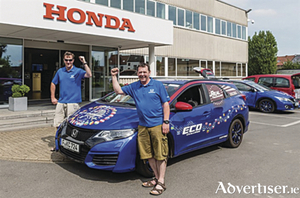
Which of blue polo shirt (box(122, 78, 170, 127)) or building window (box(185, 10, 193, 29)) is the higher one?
building window (box(185, 10, 193, 29))

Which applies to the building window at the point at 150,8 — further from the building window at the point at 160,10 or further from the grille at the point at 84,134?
the grille at the point at 84,134

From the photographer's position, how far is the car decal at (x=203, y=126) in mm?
4430

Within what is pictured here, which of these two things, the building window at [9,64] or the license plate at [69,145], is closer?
the license plate at [69,145]

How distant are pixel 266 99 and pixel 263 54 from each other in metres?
34.5

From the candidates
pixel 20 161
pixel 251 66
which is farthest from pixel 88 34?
pixel 251 66

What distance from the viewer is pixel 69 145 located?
159 inches

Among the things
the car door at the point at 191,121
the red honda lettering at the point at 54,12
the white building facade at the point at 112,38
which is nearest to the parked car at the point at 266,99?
the white building facade at the point at 112,38

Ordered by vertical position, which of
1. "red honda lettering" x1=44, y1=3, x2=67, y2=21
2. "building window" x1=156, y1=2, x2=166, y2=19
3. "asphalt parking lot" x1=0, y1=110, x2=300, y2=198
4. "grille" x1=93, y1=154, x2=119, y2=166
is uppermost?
"building window" x1=156, y1=2, x2=166, y2=19

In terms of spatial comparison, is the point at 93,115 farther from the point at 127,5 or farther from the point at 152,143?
the point at 127,5

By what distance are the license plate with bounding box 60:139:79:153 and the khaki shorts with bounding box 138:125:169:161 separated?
3.22 ft

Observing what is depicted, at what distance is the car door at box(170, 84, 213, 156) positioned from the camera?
14.3 ft

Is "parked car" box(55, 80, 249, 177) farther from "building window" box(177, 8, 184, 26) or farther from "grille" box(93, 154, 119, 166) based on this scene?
"building window" box(177, 8, 184, 26)

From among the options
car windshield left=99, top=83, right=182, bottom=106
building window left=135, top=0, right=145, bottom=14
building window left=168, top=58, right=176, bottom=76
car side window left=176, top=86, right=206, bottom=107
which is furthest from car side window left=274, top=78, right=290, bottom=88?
car windshield left=99, top=83, right=182, bottom=106

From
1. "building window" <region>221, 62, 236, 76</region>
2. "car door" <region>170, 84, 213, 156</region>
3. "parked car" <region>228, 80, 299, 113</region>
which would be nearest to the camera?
"car door" <region>170, 84, 213, 156</region>
